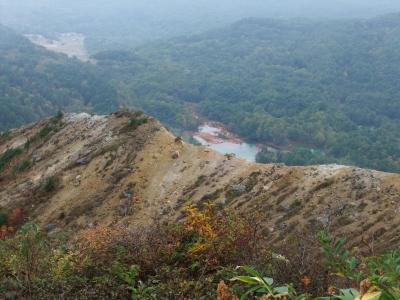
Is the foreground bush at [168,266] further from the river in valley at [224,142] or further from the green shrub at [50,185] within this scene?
the river in valley at [224,142]

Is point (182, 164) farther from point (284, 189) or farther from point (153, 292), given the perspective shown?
point (153, 292)

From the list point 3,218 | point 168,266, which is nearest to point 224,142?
point 3,218

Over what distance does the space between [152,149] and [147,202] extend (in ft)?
27.8

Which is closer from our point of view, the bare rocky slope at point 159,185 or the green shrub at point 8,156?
the bare rocky slope at point 159,185

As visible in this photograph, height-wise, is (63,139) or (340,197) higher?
(340,197)

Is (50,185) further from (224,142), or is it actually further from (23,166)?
(224,142)

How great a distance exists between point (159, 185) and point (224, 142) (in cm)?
12749

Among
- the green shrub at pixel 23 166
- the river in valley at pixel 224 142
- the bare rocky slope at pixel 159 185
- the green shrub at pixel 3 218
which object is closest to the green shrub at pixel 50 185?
the bare rocky slope at pixel 159 185

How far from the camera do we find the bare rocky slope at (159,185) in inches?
1417

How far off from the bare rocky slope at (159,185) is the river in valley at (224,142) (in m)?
99.6

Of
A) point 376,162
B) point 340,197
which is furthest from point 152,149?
point 376,162

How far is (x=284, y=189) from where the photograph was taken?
41531 millimetres

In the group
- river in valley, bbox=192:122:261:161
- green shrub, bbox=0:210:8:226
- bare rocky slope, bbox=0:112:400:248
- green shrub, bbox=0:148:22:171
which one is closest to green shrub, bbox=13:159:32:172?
bare rocky slope, bbox=0:112:400:248

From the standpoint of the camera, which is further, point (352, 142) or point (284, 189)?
→ point (352, 142)
